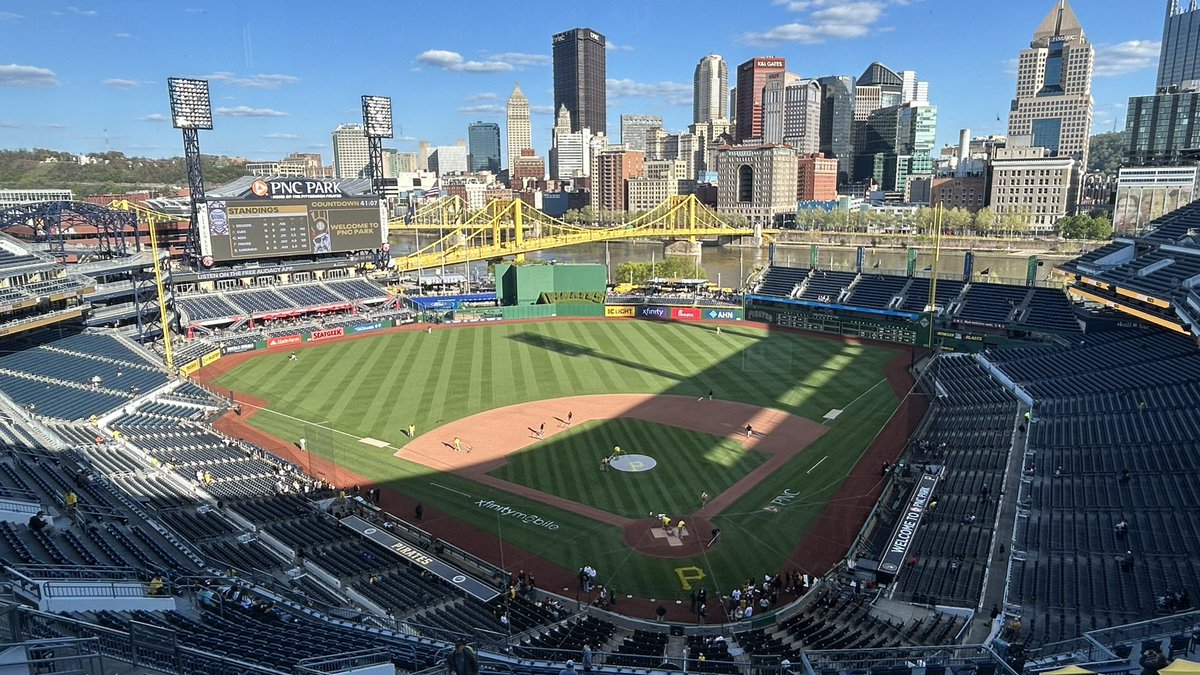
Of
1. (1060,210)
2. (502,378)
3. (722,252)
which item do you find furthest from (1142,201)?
(502,378)

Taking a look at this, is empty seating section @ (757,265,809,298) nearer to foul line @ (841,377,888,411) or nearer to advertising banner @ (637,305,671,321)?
advertising banner @ (637,305,671,321)

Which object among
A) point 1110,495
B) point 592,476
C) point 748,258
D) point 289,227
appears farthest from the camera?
point 748,258

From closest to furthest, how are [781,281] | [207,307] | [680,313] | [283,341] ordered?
[283,341]
[207,307]
[781,281]
[680,313]

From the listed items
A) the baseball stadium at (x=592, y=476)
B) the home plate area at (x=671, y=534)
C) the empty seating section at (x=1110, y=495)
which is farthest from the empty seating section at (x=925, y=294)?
the home plate area at (x=671, y=534)

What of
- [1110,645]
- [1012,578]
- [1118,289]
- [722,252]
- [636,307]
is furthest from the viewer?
[722,252]

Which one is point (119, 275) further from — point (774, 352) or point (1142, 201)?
point (1142, 201)

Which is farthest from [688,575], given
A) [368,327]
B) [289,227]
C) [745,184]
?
[745,184]

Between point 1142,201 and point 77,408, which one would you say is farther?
point 1142,201

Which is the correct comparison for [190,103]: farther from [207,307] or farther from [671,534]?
[671,534]
